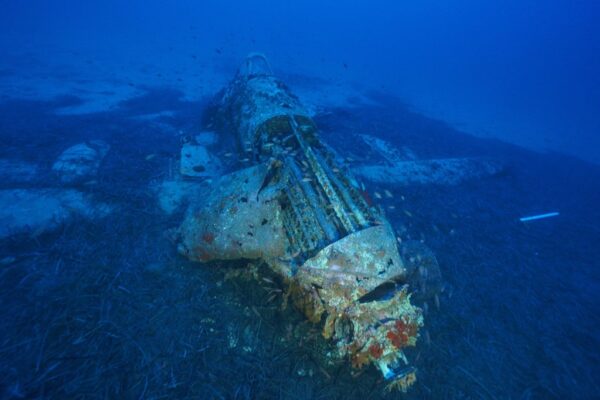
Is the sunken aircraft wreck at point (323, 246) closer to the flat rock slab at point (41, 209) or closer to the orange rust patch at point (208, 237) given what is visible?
the orange rust patch at point (208, 237)

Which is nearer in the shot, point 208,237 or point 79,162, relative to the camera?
point 208,237

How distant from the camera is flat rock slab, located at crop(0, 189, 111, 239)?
13.8 feet

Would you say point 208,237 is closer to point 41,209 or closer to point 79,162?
point 41,209

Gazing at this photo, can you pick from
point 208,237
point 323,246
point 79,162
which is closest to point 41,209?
point 79,162

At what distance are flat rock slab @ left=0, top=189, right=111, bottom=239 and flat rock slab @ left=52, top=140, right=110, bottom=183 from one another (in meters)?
0.63

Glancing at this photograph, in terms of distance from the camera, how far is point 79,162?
600cm

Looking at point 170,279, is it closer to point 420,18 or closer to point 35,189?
point 35,189

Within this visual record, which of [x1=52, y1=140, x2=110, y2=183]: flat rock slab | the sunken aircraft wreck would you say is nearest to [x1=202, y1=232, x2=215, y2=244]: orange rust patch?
the sunken aircraft wreck

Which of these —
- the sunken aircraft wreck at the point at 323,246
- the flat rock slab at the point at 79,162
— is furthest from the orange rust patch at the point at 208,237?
the flat rock slab at the point at 79,162

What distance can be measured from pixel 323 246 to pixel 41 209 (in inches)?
198

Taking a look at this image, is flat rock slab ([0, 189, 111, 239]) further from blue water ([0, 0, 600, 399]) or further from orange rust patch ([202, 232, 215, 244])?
orange rust patch ([202, 232, 215, 244])

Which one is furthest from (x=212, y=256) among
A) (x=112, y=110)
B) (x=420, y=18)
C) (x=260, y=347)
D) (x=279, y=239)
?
(x=420, y=18)

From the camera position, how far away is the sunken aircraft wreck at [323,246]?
266 cm

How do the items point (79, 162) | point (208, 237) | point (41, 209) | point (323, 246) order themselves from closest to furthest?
1. point (323, 246)
2. point (208, 237)
3. point (41, 209)
4. point (79, 162)
